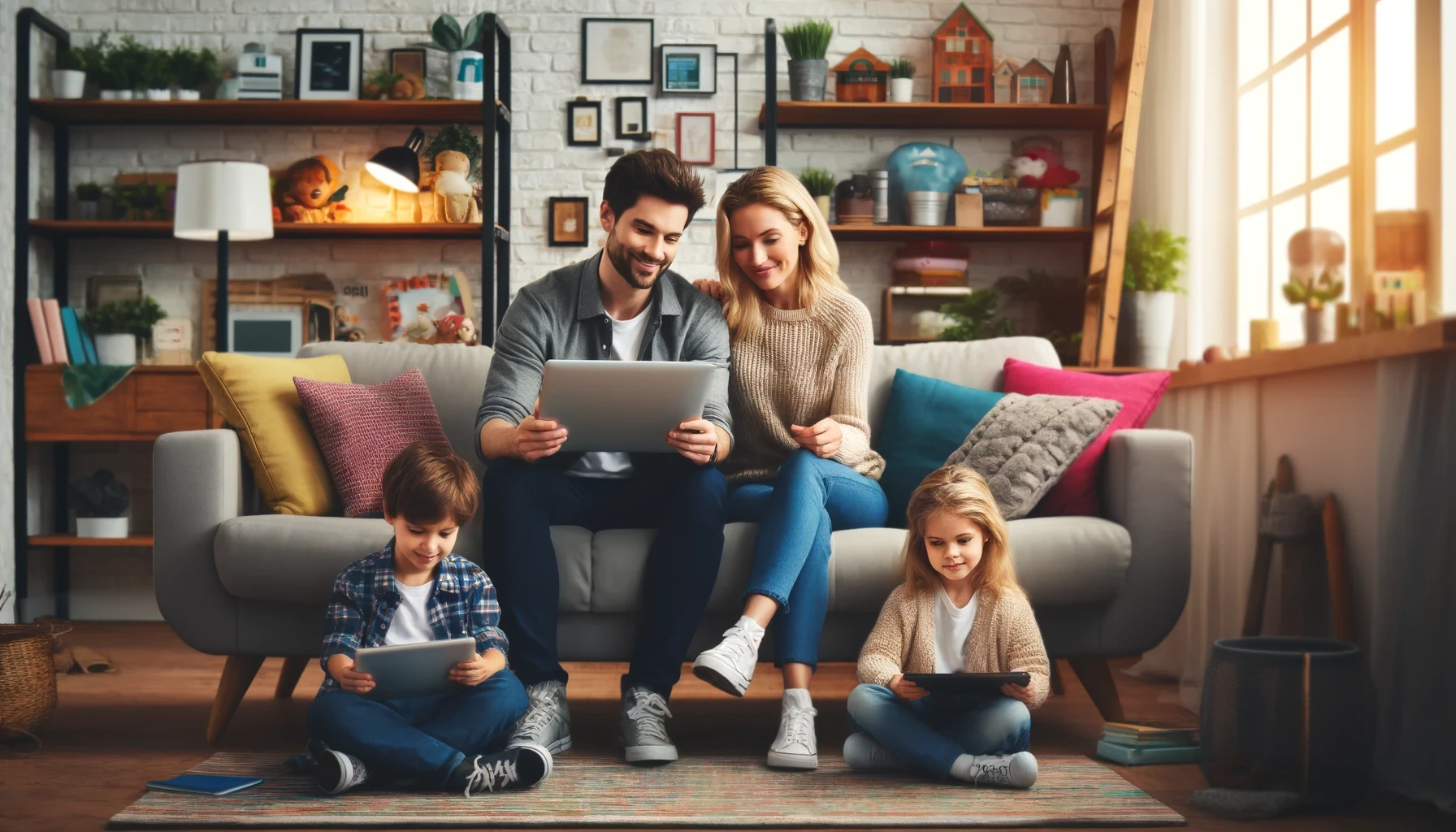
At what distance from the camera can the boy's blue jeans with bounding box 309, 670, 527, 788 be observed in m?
1.85

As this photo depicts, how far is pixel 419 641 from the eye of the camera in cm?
192

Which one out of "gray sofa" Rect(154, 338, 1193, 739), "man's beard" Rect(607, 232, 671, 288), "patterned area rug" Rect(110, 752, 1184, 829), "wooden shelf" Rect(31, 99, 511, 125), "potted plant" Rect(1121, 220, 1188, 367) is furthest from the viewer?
"wooden shelf" Rect(31, 99, 511, 125)

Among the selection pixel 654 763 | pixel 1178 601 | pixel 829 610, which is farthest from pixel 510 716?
pixel 1178 601

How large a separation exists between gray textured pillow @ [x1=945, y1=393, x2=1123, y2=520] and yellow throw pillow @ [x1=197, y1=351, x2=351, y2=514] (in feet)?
4.23

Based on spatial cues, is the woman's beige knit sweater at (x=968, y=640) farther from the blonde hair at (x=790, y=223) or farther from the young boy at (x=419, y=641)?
the blonde hair at (x=790, y=223)

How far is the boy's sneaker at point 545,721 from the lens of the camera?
197cm

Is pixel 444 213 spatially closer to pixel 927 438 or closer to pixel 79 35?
pixel 79 35

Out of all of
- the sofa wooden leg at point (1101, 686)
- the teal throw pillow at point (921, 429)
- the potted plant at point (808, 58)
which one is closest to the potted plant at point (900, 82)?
the potted plant at point (808, 58)

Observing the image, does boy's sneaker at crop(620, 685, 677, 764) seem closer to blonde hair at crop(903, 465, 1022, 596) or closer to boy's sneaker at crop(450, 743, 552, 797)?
boy's sneaker at crop(450, 743, 552, 797)

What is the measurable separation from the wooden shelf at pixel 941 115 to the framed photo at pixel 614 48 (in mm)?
490

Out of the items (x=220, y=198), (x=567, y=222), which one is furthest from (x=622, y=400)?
(x=567, y=222)

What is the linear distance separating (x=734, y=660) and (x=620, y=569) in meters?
0.35

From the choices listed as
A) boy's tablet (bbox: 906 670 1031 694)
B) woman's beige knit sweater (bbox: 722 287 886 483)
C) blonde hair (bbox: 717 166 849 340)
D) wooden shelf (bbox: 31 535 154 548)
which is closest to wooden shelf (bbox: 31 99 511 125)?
wooden shelf (bbox: 31 535 154 548)

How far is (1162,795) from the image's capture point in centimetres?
191
